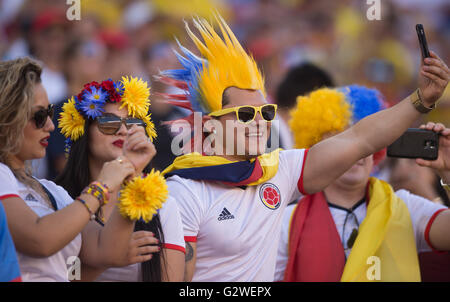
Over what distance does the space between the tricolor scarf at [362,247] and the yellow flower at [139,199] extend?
4.57 ft

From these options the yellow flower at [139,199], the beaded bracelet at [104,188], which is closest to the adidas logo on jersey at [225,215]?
the yellow flower at [139,199]

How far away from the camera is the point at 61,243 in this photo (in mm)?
2588

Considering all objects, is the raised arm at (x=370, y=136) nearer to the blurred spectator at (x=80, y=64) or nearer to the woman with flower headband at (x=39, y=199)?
the woman with flower headband at (x=39, y=199)

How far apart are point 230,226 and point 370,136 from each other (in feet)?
2.77

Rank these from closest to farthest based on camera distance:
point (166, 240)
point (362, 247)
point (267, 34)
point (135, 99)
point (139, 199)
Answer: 1. point (139, 199)
2. point (166, 240)
3. point (135, 99)
4. point (362, 247)
5. point (267, 34)

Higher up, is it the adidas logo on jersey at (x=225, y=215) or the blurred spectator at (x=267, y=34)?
the blurred spectator at (x=267, y=34)

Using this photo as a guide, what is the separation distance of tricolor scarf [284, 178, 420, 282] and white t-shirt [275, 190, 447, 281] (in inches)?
2.0

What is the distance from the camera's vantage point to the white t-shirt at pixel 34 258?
266cm

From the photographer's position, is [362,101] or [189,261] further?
[362,101]

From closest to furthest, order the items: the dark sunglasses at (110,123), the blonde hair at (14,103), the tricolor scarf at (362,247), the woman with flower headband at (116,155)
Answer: the blonde hair at (14,103)
the woman with flower headband at (116,155)
the dark sunglasses at (110,123)
the tricolor scarf at (362,247)

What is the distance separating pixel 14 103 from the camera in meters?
2.72

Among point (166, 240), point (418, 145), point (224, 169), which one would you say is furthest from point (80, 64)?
point (418, 145)

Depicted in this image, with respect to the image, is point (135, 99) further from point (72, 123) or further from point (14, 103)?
point (14, 103)

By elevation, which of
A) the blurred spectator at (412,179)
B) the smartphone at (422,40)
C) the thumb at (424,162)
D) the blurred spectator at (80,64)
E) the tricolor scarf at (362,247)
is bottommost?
the tricolor scarf at (362,247)
